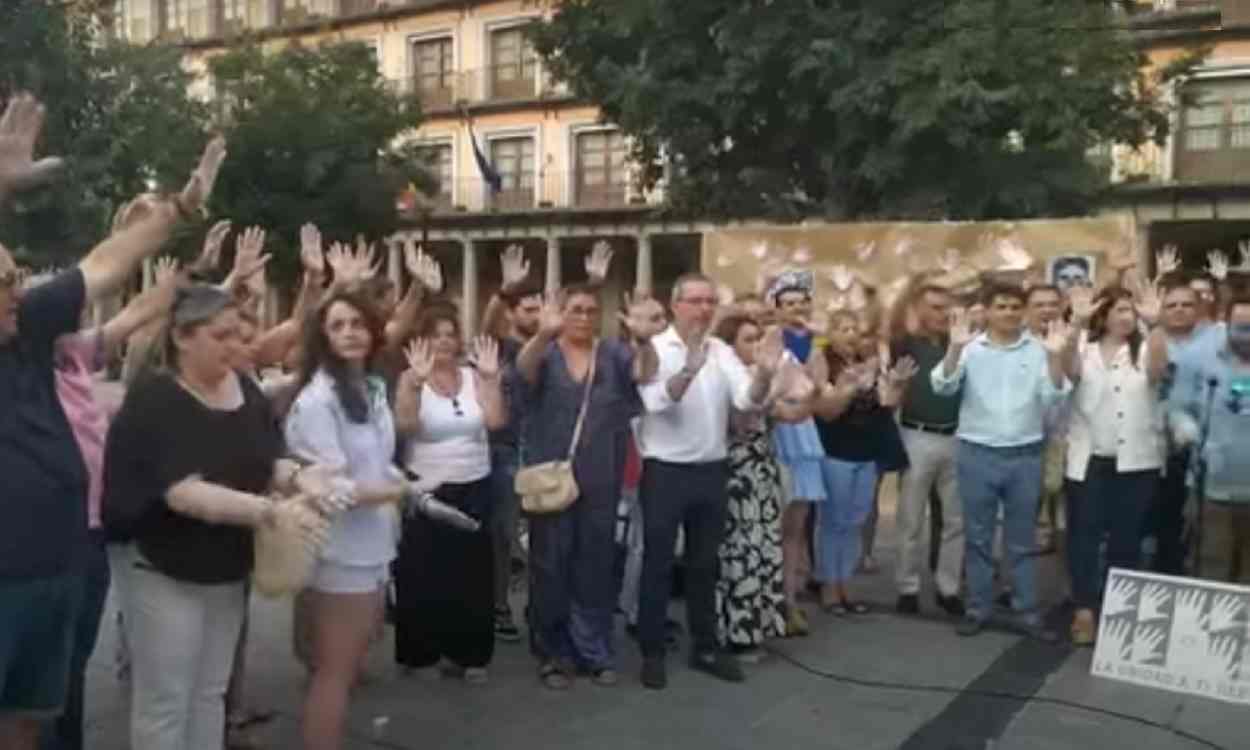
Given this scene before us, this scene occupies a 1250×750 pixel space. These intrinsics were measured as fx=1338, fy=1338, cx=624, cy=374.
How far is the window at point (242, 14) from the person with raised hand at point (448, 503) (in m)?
41.9

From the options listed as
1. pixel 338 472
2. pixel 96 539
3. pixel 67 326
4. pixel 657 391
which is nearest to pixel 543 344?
pixel 657 391

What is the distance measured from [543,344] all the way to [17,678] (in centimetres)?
273

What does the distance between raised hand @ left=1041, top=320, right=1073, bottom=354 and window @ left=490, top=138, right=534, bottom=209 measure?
33.6 meters

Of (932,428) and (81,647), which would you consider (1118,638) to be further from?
(81,647)

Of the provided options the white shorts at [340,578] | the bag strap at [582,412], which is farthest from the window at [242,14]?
the white shorts at [340,578]

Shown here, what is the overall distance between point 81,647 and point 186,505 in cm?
104

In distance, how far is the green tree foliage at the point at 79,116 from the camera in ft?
37.4

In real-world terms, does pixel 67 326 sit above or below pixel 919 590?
above

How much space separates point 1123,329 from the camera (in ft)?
21.7

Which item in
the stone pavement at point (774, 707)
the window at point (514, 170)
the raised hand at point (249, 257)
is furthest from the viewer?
the window at point (514, 170)

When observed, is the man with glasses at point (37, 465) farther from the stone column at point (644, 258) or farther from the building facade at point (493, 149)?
the stone column at point (644, 258)

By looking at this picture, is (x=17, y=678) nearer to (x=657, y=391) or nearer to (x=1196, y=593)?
(x=657, y=391)

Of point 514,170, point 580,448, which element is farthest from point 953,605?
point 514,170

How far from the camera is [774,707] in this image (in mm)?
5578
